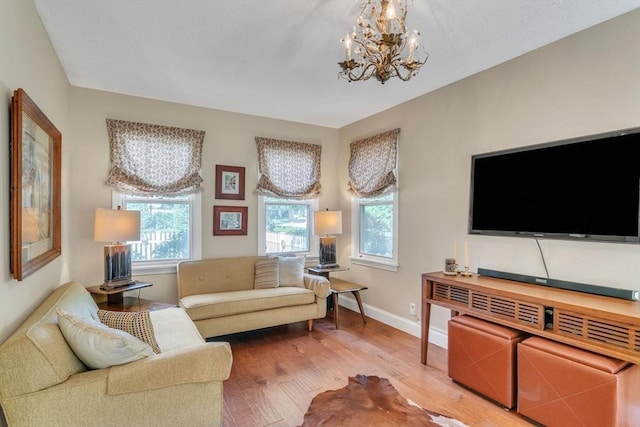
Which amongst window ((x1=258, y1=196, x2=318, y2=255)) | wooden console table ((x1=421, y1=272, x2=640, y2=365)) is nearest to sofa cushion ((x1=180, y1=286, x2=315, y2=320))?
window ((x1=258, y1=196, x2=318, y2=255))

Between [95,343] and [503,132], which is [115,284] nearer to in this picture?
[95,343]

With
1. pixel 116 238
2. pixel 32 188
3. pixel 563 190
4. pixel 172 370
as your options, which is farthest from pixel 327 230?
pixel 32 188

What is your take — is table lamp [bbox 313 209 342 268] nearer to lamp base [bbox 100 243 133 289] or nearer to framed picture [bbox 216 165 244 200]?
framed picture [bbox 216 165 244 200]

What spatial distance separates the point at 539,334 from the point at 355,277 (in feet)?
8.83

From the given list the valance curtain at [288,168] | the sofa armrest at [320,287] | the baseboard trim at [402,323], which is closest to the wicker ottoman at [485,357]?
the baseboard trim at [402,323]

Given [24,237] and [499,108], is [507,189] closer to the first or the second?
[499,108]

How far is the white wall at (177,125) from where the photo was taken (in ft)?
11.2

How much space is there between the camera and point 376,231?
4.35 meters

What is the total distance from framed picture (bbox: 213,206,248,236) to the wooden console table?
7.81 ft

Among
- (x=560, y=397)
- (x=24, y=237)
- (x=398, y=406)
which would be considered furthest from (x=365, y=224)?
(x=24, y=237)

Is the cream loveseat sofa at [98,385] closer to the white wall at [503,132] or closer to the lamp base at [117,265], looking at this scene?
the lamp base at [117,265]

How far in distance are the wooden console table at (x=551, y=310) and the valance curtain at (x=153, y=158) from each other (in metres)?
2.83

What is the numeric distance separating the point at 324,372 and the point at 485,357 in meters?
1.24

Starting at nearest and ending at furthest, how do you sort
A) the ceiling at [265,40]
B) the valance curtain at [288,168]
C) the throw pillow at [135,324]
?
the throw pillow at [135,324] → the ceiling at [265,40] → the valance curtain at [288,168]
